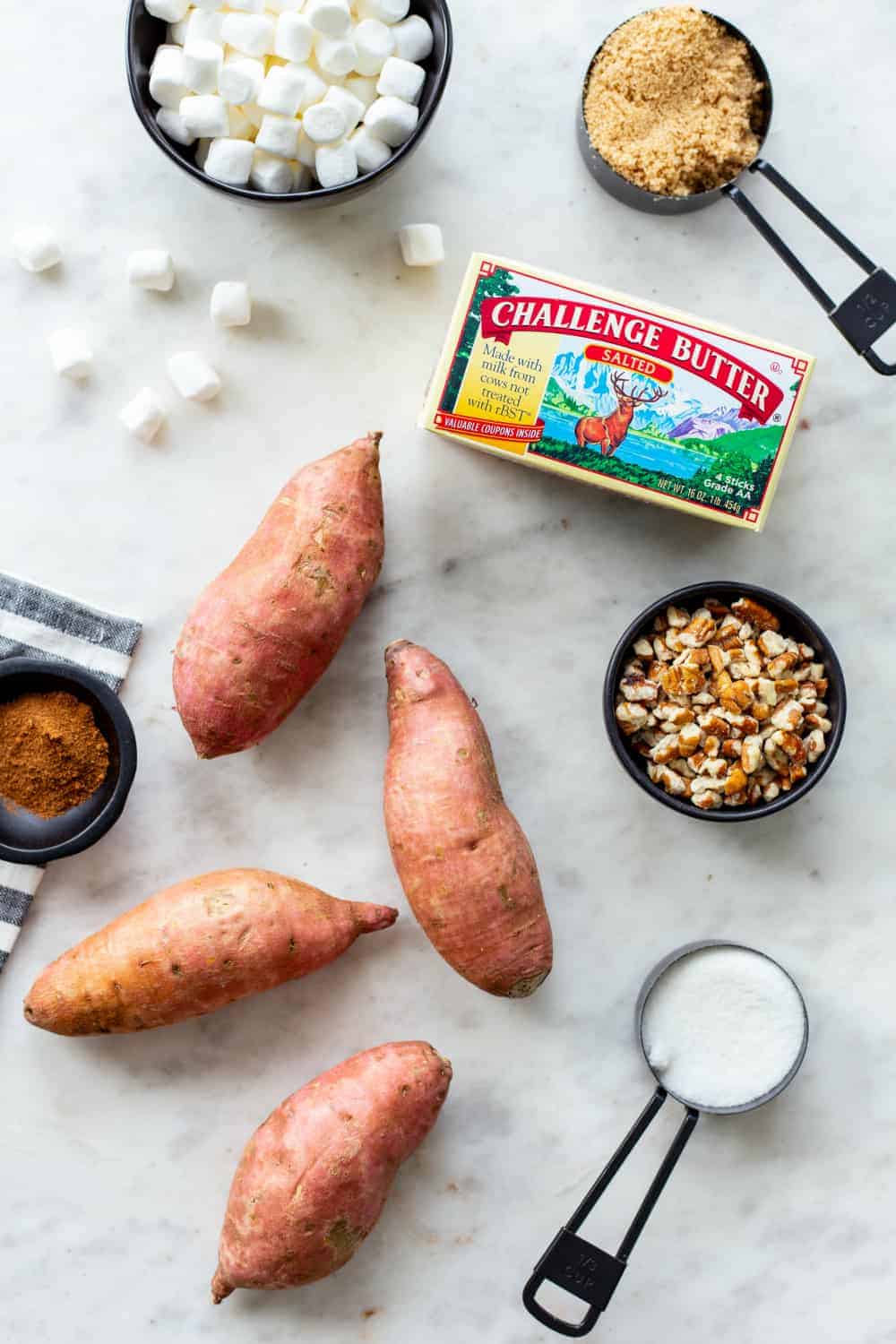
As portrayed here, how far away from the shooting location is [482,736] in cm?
133

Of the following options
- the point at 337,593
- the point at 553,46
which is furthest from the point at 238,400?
the point at 553,46

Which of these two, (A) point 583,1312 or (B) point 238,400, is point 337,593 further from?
(A) point 583,1312

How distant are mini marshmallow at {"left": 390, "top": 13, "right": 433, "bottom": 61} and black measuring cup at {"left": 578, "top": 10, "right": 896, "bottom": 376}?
19 cm

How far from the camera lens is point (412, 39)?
49.8 inches

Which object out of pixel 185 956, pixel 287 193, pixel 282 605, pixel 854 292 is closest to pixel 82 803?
pixel 185 956

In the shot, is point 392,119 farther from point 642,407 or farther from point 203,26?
point 642,407

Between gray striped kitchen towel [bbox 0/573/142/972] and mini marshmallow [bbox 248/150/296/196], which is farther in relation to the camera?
gray striped kitchen towel [bbox 0/573/142/972]

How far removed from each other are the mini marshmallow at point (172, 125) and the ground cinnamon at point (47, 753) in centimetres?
63

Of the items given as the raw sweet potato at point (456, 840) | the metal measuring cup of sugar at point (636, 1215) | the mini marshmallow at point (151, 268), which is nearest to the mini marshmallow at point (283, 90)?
the mini marshmallow at point (151, 268)

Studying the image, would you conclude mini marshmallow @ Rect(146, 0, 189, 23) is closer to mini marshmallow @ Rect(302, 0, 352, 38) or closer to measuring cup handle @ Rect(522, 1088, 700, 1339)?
mini marshmallow @ Rect(302, 0, 352, 38)

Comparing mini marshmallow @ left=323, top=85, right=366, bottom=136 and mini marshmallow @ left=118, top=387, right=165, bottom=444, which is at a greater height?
mini marshmallow @ left=323, top=85, right=366, bottom=136

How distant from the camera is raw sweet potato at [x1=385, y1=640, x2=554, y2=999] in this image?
1.28 m

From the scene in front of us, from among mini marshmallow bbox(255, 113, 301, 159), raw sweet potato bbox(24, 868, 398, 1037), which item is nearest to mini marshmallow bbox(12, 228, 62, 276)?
mini marshmallow bbox(255, 113, 301, 159)

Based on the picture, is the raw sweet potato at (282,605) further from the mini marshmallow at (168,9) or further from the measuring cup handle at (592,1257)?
the measuring cup handle at (592,1257)
